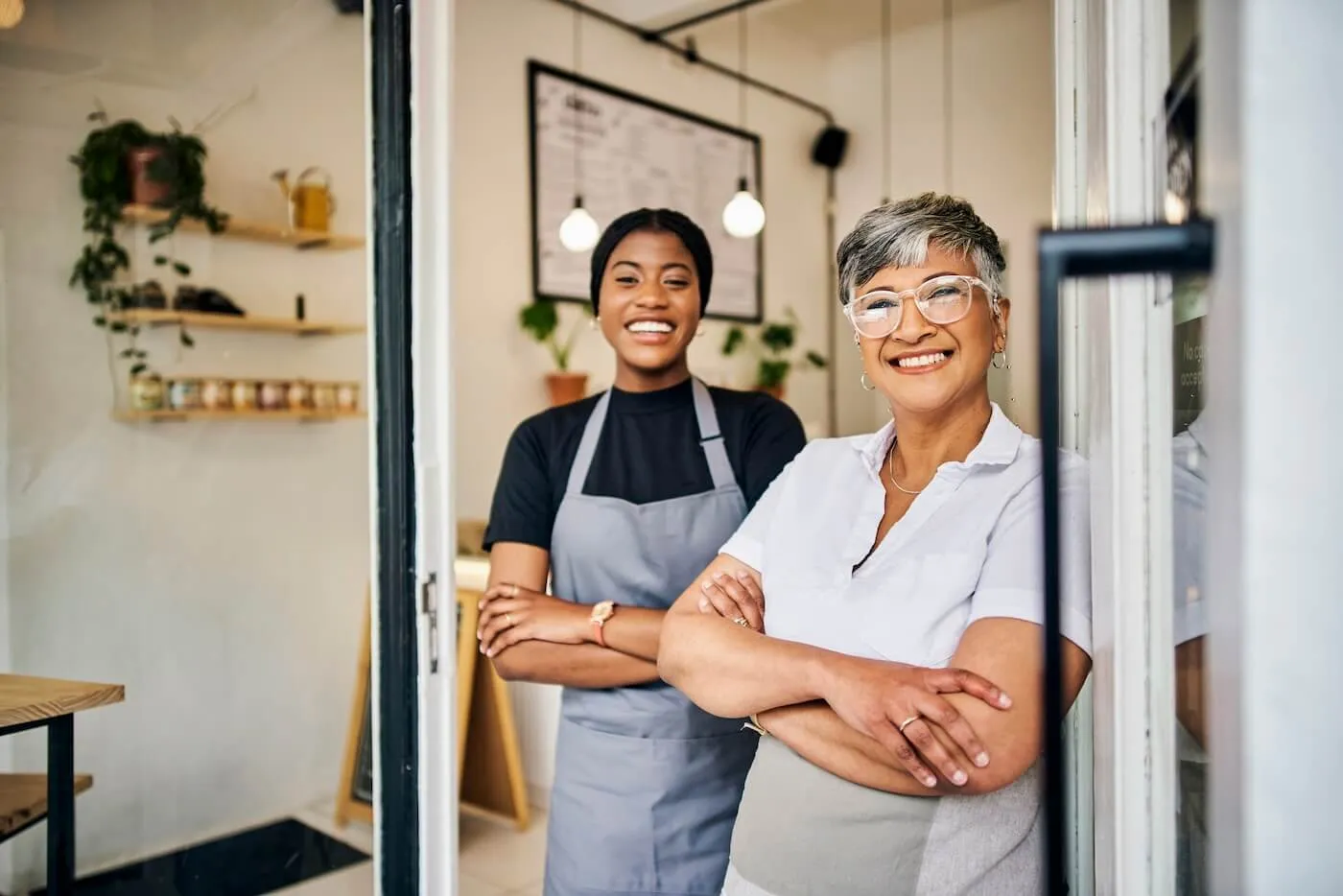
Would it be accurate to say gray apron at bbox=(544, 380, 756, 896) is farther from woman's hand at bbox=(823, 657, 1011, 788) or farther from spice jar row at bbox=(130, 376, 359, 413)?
spice jar row at bbox=(130, 376, 359, 413)

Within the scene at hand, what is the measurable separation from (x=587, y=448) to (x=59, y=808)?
3.54ft

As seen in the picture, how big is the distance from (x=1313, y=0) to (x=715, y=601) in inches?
40.4

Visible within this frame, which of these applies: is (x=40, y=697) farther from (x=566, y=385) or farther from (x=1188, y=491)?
(x=566, y=385)

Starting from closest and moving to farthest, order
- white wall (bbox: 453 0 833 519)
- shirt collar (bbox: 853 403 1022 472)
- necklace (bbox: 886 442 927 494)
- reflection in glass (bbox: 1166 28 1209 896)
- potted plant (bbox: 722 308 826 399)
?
reflection in glass (bbox: 1166 28 1209 896), shirt collar (bbox: 853 403 1022 472), necklace (bbox: 886 442 927 494), potted plant (bbox: 722 308 826 399), white wall (bbox: 453 0 833 519)

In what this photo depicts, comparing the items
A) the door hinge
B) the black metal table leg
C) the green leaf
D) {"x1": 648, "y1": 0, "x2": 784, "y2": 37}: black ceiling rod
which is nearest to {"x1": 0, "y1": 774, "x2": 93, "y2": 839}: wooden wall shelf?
the black metal table leg

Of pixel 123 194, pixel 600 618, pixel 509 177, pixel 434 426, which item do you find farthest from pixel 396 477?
pixel 509 177

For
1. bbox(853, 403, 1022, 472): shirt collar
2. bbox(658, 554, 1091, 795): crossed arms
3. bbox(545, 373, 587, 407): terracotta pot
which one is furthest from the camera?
bbox(545, 373, 587, 407): terracotta pot

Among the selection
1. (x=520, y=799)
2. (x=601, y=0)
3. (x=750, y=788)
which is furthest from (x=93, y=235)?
(x=601, y=0)

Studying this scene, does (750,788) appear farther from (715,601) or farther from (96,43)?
(96,43)

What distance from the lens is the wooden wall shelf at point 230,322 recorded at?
212cm

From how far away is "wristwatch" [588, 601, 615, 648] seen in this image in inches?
61.2

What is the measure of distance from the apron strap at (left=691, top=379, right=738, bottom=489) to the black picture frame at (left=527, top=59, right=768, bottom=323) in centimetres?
165

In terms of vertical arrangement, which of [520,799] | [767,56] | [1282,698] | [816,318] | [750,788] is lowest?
[520,799]

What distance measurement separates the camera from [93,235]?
1.94 metres
